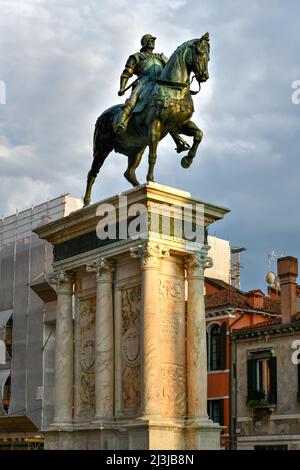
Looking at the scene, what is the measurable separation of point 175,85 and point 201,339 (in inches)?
202

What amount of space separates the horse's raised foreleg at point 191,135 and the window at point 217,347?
78.3 ft

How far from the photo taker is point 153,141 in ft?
59.6

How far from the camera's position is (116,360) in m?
18.2

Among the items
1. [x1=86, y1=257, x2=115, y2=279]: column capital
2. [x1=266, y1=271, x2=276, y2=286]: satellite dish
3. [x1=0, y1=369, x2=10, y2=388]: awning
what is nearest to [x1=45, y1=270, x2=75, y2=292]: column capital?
[x1=86, y1=257, x2=115, y2=279]: column capital

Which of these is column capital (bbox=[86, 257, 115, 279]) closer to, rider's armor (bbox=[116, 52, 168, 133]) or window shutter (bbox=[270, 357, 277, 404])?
rider's armor (bbox=[116, 52, 168, 133])

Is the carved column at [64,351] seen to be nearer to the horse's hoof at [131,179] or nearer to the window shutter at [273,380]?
the horse's hoof at [131,179]

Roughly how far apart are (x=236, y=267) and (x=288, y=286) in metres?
19.1

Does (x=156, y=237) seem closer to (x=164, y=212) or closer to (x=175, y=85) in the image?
(x=164, y=212)

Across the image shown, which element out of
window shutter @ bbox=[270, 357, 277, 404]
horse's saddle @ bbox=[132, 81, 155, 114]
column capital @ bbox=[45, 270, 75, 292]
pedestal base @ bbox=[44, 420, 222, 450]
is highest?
horse's saddle @ bbox=[132, 81, 155, 114]

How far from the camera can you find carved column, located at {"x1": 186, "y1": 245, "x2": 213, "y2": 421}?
17.6 metres

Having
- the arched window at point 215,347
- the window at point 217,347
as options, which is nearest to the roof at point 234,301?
the window at point 217,347

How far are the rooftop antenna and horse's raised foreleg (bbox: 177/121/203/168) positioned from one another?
39313 millimetres

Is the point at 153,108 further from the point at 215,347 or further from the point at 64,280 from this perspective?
the point at 215,347

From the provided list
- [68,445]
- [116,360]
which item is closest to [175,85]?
[116,360]
